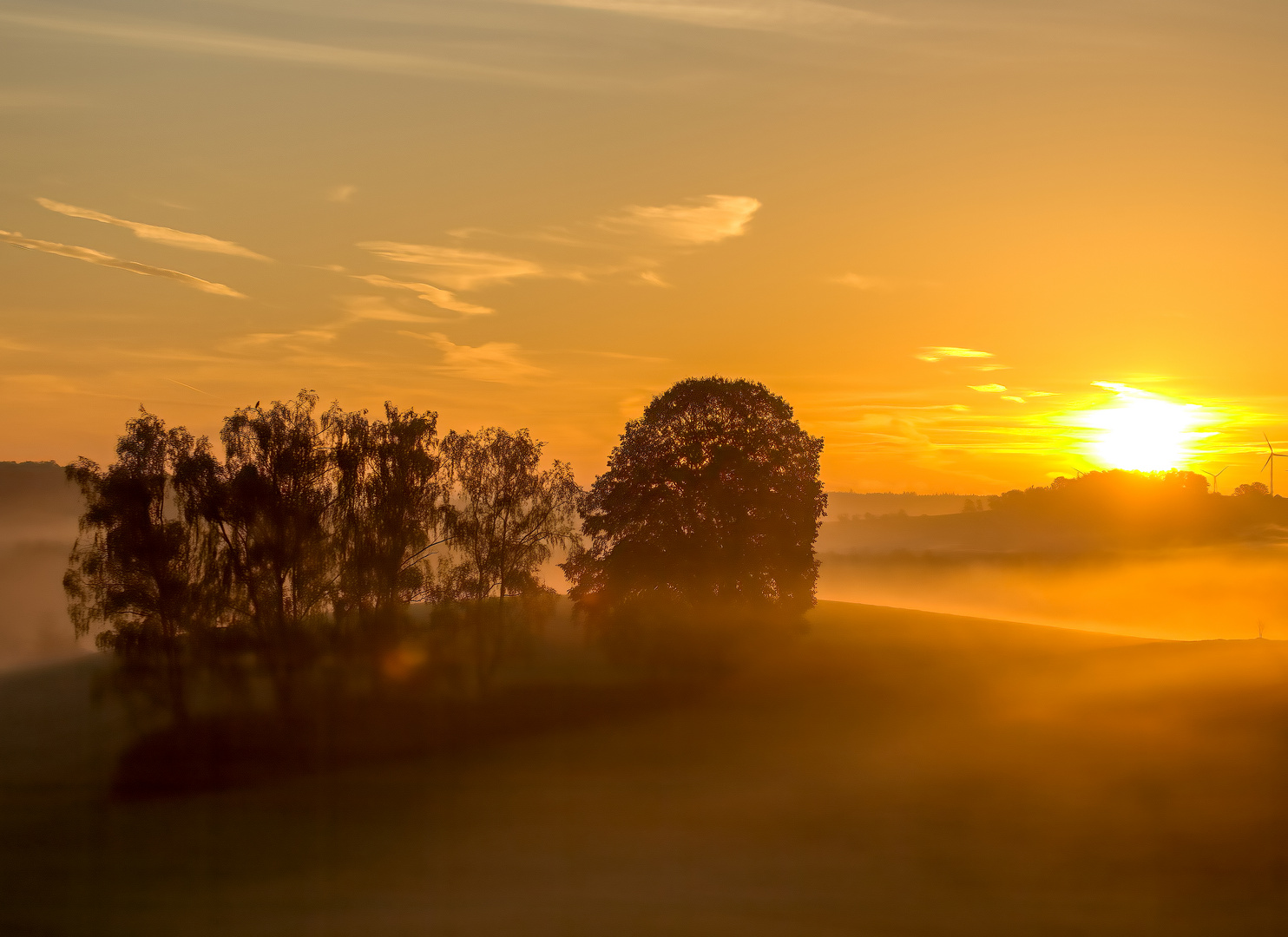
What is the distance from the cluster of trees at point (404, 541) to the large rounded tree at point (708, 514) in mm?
99

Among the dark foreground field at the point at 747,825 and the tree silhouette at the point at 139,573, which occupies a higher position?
the tree silhouette at the point at 139,573

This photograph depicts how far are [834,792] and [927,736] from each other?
339 inches

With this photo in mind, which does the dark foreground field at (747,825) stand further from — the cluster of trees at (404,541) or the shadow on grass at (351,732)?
the cluster of trees at (404,541)

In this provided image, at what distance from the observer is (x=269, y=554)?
5253cm

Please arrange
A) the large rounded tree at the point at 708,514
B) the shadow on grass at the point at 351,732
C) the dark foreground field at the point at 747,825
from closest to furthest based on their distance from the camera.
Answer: the dark foreground field at the point at 747,825 → the shadow on grass at the point at 351,732 → the large rounded tree at the point at 708,514

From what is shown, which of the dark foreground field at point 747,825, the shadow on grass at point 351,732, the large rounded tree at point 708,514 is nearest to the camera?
the dark foreground field at point 747,825

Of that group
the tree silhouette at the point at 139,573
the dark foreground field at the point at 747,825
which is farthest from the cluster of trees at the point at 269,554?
the dark foreground field at the point at 747,825

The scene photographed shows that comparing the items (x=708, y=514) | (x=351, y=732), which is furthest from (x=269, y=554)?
(x=708, y=514)

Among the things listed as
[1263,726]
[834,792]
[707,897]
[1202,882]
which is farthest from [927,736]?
[707,897]

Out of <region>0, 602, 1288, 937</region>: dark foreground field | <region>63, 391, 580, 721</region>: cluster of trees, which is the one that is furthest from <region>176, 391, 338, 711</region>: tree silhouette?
<region>0, 602, 1288, 937</region>: dark foreground field

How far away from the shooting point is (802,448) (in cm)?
6088

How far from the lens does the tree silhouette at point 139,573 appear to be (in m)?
49.5

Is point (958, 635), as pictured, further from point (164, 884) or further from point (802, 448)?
point (164, 884)

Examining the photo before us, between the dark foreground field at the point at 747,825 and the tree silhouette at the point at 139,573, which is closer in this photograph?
the dark foreground field at the point at 747,825
